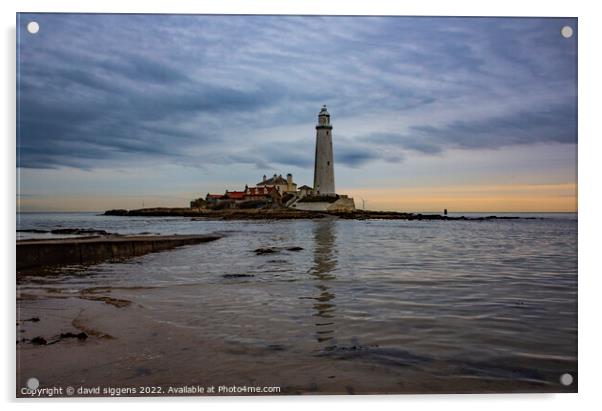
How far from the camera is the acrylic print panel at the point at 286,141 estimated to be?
3.64m

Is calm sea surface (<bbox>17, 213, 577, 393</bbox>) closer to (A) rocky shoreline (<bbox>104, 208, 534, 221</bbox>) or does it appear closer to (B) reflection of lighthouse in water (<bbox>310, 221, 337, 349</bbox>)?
(B) reflection of lighthouse in water (<bbox>310, 221, 337, 349</bbox>)

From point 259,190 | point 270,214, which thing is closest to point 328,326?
point 270,214

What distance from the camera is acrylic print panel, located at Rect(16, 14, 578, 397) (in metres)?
3.64

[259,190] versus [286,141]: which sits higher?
[259,190]

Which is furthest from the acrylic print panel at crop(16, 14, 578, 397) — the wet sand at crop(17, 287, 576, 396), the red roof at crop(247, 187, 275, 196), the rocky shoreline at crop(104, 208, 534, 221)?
the red roof at crop(247, 187, 275, 196)

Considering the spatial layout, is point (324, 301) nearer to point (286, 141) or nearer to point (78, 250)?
point (286, 141)

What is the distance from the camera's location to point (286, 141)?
7.69 m

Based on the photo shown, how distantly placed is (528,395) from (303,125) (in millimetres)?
4575

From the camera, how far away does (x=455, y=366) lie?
357 cm

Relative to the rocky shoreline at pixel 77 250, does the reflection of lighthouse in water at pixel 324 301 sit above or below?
below

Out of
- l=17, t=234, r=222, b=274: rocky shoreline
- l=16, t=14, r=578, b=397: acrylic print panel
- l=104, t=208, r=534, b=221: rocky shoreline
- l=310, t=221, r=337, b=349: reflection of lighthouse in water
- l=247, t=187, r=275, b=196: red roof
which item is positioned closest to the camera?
l=16, t=14, r=578, b=397: acrylic print panel

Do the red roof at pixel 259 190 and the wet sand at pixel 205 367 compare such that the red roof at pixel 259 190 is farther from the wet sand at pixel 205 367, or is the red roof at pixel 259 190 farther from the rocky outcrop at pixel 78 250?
the wet sand at pixel 205 367

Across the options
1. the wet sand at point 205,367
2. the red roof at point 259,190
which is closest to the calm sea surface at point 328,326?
the wet sand at point 205,367

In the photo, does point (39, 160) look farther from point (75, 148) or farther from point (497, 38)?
point (497, 38)
